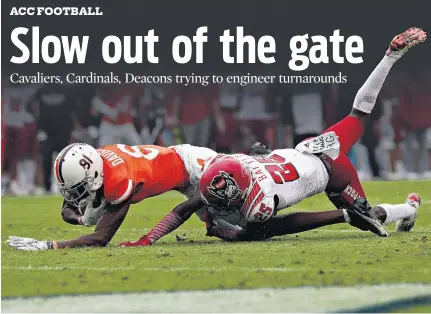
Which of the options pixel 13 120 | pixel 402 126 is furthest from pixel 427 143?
pixel 13 120

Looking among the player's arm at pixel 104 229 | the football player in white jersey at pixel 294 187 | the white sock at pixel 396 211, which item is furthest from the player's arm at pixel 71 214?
the white sock at pixel 396 211

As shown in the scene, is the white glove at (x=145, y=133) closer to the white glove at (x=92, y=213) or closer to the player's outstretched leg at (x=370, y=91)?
the player's outstretched leg at (x=370, y=91)

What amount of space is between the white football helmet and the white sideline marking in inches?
97.5

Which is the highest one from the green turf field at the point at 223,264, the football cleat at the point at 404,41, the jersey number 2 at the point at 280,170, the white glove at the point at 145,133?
the football cleat at the point at 404,41

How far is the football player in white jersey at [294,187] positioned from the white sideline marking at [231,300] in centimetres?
219

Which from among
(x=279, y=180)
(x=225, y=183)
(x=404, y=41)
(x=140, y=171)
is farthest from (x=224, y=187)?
(x=404, y=41)

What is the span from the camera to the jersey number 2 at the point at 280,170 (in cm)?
841

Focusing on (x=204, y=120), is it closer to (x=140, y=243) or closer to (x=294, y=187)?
(x=140, y=243)

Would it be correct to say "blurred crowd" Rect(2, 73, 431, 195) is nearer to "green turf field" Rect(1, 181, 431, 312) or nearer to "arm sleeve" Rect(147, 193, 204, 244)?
"green turf field" Rect(1, 181, 431, 312)

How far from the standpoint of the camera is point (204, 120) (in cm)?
1922

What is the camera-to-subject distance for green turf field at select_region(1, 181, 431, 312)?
6.34 m

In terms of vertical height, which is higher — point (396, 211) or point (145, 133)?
point (145, 133)

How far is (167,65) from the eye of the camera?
61.6ft

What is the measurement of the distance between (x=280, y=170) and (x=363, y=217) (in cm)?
84
